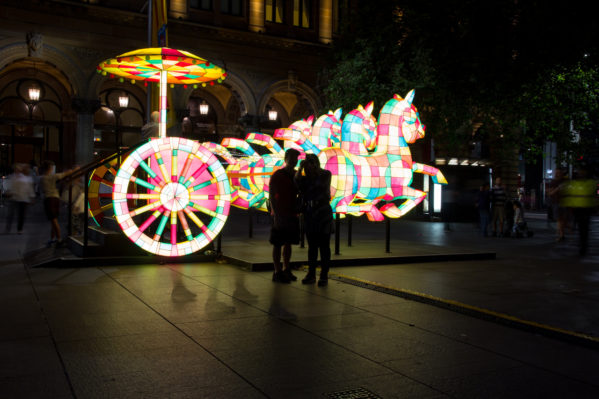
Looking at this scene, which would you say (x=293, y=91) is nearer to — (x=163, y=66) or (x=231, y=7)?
(x=231, y=7)

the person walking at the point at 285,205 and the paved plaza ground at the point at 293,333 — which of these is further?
the person walking at the point at 285,205

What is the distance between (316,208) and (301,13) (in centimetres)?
2358

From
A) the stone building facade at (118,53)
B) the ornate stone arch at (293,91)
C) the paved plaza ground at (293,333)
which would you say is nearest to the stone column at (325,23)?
the stone building facade at (118,53)

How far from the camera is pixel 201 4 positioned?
26484mm

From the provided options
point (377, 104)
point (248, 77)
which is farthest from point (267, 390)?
point (248, 77)

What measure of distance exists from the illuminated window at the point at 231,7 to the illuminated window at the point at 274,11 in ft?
5.21

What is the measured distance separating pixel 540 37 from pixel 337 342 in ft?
44.2

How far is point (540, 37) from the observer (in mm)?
15523

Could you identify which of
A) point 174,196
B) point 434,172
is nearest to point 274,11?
point 434,172

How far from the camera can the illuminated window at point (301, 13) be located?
29.0 m

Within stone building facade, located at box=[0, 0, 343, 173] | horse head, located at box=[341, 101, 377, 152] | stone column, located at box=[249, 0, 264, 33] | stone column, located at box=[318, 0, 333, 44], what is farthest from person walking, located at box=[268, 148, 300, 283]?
stone column, located at box=[318, 0, 333, 44]

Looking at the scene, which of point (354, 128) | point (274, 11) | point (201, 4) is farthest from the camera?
point (274, 11)

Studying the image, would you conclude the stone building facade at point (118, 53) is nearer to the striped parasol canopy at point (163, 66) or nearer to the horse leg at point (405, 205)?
the striped parasol canopy at point (163, 66)

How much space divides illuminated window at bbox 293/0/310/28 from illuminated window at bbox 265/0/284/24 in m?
0.77
